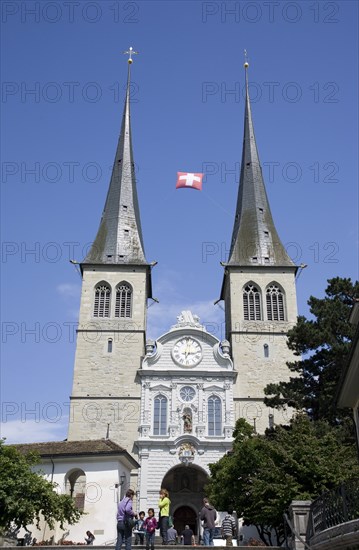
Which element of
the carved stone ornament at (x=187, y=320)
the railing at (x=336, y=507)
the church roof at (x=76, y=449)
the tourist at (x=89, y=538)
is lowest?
the railing at (x=336, y=507)

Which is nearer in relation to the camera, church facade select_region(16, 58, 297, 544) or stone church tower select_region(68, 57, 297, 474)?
church facade select_region(16, 58, 297, 544)

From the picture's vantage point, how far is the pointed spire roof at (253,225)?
47.9 meters

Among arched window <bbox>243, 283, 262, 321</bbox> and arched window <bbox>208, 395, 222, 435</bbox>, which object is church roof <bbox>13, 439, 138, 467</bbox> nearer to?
arched window <bbox>208, 395, 222, 435</bbox>

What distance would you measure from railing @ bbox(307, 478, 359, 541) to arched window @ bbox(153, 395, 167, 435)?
→ 93.7 feet

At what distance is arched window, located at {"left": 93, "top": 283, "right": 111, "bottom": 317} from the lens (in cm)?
4541

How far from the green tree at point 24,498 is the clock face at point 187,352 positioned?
21351mm

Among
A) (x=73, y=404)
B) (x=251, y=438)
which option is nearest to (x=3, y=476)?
(x=251, y=438)

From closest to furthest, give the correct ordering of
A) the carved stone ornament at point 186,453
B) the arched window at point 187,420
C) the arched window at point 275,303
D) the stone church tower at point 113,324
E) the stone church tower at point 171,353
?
1. the carved stone ornament at point 186,453
2. the stone church tower at point 171,353
3. the arched window at point 187,420
4. the stone church tower at point 113,324
5. the arched window at point 275,303

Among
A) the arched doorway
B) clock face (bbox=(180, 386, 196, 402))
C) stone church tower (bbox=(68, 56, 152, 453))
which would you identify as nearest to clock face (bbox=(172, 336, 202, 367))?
clock face (bbox=(180, 386, 196, 402))

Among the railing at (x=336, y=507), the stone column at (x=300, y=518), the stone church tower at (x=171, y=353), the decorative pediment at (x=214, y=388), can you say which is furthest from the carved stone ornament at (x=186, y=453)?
the railing at (x=336, y=507)

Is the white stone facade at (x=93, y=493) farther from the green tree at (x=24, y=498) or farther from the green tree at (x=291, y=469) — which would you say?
the green tree at (x=291, y=469)

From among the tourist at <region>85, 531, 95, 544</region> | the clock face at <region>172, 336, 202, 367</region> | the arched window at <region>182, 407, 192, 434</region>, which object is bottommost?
the tourist at <region>85, 531, 95, 544</region>

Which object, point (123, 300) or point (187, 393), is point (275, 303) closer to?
point (187, 393)

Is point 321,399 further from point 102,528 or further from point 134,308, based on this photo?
point 134,308
